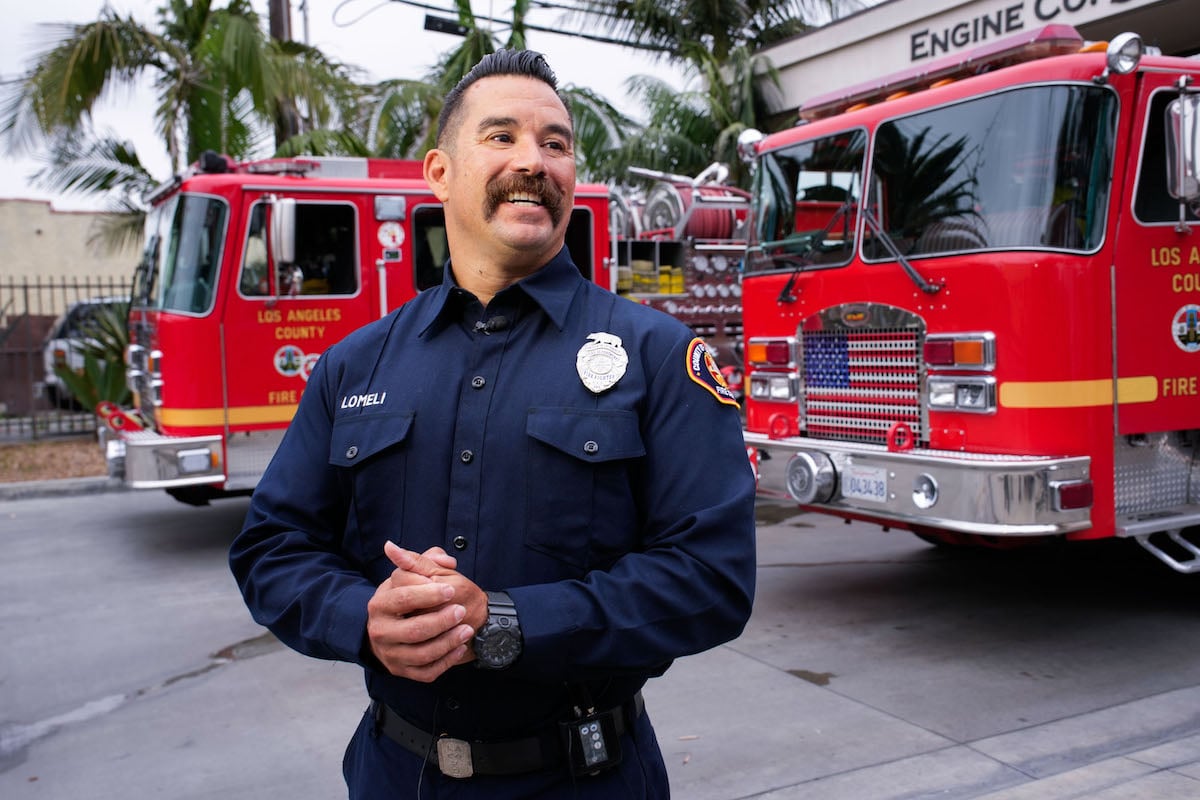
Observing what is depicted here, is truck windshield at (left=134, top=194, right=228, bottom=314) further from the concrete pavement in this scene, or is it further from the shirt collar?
the shirt collar

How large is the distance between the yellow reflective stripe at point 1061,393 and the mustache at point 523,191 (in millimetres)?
3572

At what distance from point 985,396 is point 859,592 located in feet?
6.05

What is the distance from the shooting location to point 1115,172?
488 cm

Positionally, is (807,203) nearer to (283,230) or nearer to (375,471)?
(283,230)

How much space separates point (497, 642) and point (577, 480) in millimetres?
284

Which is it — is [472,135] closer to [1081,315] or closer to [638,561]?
[638,561]

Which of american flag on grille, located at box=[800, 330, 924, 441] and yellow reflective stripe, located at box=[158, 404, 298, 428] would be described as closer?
american flag on grille, located at box=[800, 330, 924, 441]

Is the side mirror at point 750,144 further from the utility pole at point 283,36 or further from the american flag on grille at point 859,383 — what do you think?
the utility pole at point 283,36

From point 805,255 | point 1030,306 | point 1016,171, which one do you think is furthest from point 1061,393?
point 805,255

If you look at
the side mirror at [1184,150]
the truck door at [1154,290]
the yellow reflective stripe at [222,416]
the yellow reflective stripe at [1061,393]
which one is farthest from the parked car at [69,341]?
the side mirror at [1184,150]

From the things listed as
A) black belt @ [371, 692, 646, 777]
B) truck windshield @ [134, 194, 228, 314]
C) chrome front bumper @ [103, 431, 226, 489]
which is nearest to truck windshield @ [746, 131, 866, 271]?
truck windshield @ [134, 194, 228, 314]

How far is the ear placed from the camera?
194 cm

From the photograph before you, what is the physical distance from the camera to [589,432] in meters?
1.68

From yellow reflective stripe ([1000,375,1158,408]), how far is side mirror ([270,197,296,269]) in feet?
15.7
